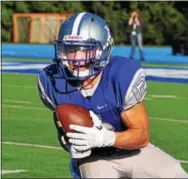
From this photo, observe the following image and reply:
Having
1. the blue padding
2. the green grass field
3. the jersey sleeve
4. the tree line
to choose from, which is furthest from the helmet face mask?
the tree line

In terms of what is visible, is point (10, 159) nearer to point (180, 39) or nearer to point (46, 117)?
point (46, 117)

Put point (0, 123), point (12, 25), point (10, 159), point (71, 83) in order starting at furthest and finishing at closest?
1. point (12, 25)
2. point (0, 123)
3. point (10, 159)
4. point (71, 83)

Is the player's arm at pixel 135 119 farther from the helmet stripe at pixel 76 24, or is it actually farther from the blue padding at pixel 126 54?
the blue padding at pixel 126 54

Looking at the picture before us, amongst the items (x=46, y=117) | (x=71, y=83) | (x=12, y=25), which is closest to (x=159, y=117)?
(x=46, y=117)

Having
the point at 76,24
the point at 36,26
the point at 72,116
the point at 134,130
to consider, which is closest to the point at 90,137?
the point at 72,116

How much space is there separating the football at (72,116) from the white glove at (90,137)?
3 cm

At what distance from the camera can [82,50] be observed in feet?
11.7

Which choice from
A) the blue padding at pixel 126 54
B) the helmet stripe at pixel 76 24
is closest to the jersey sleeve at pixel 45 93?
the helmet stripe at pixel 76 24

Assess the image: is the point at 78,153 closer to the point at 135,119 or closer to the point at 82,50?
the point at 135,119

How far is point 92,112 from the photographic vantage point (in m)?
3.51

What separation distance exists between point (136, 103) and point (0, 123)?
5.43 m

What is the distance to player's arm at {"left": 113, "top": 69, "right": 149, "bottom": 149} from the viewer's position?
348 cm

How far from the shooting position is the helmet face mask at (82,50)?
3545mm

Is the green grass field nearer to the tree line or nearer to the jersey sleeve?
the jersey sleeve
